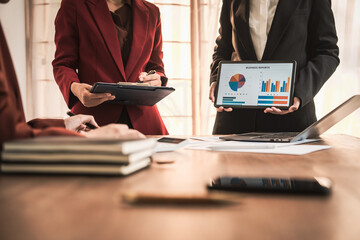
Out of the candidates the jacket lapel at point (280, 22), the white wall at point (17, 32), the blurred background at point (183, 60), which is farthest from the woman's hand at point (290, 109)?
the white wall at point (17, 32)

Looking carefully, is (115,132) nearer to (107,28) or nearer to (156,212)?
(156,212)

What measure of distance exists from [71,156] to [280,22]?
4.77 ft

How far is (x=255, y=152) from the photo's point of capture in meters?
0.86

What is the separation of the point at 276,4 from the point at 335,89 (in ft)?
7.08

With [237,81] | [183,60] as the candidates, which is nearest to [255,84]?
[237,81]

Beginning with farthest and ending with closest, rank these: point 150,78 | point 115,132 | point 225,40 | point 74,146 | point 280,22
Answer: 1. point 225,40
2. point 280,22
3. point 150,78
4. point 115,132
5. point 74,146

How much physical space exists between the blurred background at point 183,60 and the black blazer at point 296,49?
189cm

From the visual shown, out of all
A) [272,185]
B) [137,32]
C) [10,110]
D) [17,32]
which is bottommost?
[272,185]

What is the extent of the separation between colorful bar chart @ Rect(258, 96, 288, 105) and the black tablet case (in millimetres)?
449

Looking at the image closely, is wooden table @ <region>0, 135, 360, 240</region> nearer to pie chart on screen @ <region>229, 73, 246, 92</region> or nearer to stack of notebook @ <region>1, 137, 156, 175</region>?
stack of notebook @ <region>1, 137, 156, 175</region>

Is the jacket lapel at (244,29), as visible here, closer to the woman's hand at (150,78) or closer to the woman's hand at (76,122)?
the woman's hand at (150,78)

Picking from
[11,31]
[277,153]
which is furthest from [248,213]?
[11,31]

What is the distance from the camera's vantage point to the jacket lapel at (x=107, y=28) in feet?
5.01

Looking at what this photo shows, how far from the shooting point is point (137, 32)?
1605 mm
